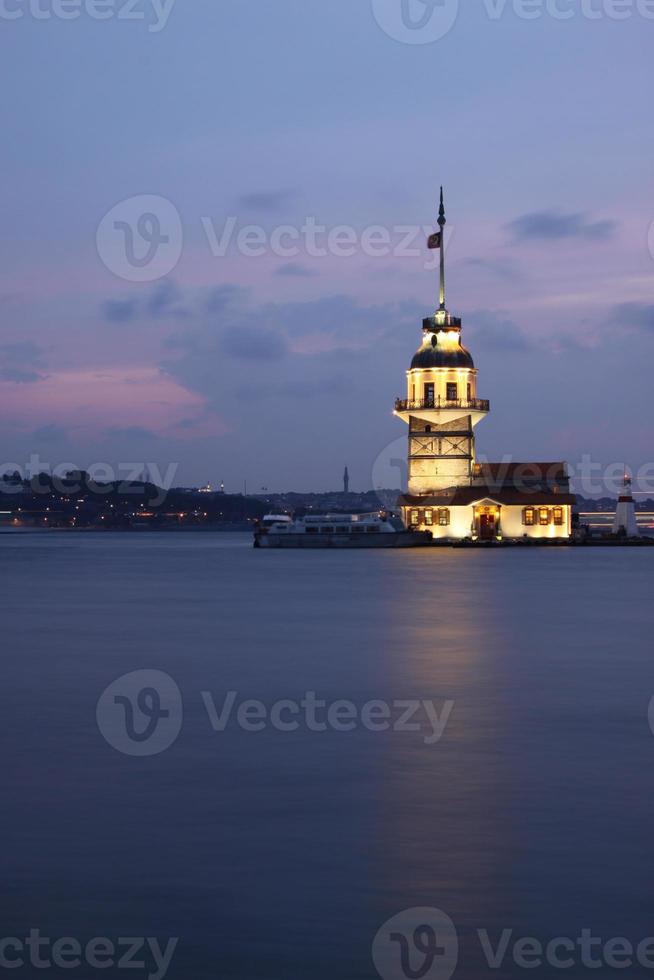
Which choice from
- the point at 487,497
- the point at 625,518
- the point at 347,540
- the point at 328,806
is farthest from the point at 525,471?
the point at 328,806

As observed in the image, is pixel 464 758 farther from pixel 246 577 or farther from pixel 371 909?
pixel 246 577

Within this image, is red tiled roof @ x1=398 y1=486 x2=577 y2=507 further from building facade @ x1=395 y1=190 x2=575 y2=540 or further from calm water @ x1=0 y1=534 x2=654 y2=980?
calm water @ x1=0 y1=534 x2=654 y2=980

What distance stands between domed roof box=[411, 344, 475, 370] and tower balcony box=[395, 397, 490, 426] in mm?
3213

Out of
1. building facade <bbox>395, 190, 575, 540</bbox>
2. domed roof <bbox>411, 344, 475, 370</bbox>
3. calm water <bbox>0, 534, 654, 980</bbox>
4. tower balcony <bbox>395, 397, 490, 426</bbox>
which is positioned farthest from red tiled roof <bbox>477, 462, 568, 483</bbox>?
calm water <bbox>0, 534, 654, 980</bbox>

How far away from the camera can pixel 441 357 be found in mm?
119188

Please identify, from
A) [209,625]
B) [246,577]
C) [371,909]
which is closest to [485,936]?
[371,909]

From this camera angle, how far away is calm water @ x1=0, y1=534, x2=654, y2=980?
1120cm

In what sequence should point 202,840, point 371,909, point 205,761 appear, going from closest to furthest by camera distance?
point 371,909
point 202,840
point 205,761

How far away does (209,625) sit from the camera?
42.7 meters

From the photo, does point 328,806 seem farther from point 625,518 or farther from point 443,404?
point 625,518

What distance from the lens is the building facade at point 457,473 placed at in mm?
118812

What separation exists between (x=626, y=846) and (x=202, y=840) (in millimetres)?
4304

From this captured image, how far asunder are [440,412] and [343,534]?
17.0 m

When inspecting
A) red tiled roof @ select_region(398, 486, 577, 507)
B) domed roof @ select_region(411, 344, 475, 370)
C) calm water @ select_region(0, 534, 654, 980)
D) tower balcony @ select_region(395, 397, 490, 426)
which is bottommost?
calm water @ select_region(0, 534, 654, 980)
